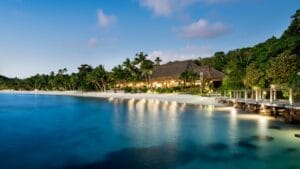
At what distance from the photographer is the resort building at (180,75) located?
56.0 metres

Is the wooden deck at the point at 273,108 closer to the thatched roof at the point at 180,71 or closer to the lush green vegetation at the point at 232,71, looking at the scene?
the lush green vegetation at the point at 232,71

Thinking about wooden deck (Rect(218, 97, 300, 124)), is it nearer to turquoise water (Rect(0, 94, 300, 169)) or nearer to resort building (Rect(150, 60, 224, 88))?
turquoise water (Rect(0, 94, 300, 169))

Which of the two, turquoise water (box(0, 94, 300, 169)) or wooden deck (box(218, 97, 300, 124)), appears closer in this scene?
turquoise water (box(0, 94, 300, 169))

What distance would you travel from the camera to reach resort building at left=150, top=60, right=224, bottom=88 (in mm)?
55966

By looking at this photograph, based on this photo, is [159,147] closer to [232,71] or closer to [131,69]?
[232,71]

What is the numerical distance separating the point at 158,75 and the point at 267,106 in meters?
44.8

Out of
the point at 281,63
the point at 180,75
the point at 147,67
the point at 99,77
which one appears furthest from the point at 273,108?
the point at 99,77

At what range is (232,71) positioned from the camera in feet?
134

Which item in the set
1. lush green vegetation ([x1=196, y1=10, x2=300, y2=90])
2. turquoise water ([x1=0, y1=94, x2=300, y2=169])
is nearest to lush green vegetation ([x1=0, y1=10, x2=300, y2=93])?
A: lush green vegetation ([x1=196, y1=10, x2=300, y2=90])

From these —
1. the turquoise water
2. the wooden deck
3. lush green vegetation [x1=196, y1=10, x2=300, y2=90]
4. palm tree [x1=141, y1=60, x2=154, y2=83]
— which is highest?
palm tree [x1=141, y1=60, x2=154, y2=83]

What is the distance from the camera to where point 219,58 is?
66.9m

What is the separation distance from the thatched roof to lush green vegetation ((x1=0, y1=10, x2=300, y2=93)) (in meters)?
2.00

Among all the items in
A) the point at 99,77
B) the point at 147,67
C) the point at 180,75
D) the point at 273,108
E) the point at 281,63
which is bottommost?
the point at 273,108

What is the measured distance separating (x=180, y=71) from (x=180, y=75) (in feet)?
18.5
